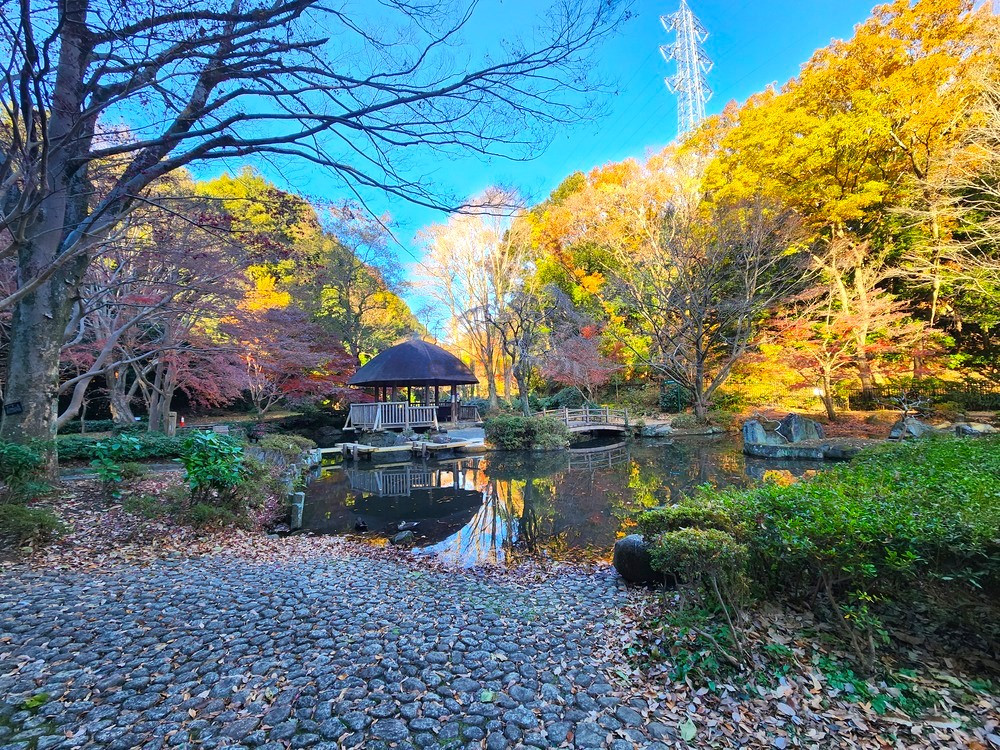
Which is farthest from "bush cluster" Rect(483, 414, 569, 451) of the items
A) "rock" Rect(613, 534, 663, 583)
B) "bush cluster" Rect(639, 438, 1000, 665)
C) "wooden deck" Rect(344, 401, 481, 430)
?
"bush cluster" Rect(639, 438, 1000, 665)

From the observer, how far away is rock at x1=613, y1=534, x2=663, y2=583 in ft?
12.3

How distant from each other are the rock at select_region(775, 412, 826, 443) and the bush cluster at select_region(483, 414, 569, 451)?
6786 millimetres

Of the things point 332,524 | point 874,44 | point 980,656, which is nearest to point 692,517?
point 980,656

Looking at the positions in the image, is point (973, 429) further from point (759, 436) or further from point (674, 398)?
point (674, 398)

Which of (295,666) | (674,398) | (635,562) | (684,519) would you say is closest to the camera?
(295,666)

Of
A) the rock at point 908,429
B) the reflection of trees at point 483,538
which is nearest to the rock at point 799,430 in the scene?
the rock at point 908,429

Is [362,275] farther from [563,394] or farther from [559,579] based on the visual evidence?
[559,579]

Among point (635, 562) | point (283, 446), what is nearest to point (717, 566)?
point (635, 562)

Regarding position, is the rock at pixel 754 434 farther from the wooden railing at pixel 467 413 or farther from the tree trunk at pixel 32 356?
the tree trunk at pixel 32 356

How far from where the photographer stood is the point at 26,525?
12.7 ft

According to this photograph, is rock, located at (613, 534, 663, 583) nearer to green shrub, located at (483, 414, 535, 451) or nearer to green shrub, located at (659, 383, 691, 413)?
green shrub, located at (483, 414, 535, 451)

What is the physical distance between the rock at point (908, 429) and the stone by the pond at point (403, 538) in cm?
1232

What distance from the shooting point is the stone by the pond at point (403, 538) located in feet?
19.6

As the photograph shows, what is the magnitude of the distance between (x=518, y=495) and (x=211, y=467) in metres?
5.56
